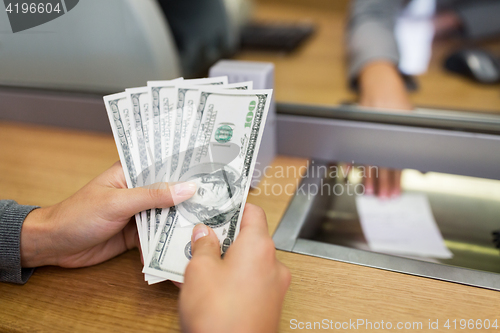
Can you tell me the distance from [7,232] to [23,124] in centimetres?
51

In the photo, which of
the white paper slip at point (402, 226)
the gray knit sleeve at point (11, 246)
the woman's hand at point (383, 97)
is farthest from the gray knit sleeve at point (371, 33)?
the gray knit sleeve at point (11, 246)

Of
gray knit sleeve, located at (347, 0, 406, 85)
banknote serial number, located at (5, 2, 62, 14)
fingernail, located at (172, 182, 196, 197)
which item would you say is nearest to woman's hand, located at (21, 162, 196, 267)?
fingernail, located at (172, 182, 196, 197)

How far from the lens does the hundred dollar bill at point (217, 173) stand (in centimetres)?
49

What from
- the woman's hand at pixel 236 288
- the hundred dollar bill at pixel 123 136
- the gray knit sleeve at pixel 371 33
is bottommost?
the woman's hand at pixel 236 288

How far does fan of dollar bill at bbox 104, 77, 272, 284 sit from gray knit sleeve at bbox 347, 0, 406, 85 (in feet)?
1.97

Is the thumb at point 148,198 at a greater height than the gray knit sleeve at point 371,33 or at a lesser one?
lesser

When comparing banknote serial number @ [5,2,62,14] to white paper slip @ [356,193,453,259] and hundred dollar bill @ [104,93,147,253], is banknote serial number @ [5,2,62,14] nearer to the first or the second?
hundred dollar bill @ [104,93,147,253]

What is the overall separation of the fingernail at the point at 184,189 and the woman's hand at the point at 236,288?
0.08m

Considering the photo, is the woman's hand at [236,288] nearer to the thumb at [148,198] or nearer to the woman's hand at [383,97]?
the thumb at [148,198]

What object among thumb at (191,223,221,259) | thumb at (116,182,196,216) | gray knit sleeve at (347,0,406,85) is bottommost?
thumb at (191,223,221,259)

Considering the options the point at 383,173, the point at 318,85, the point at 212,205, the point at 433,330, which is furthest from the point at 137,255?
the point at 318,85

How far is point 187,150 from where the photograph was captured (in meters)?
0.57

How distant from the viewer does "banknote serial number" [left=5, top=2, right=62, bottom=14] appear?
2.07ft

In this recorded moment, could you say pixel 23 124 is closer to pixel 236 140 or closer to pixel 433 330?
pixel 236 140
